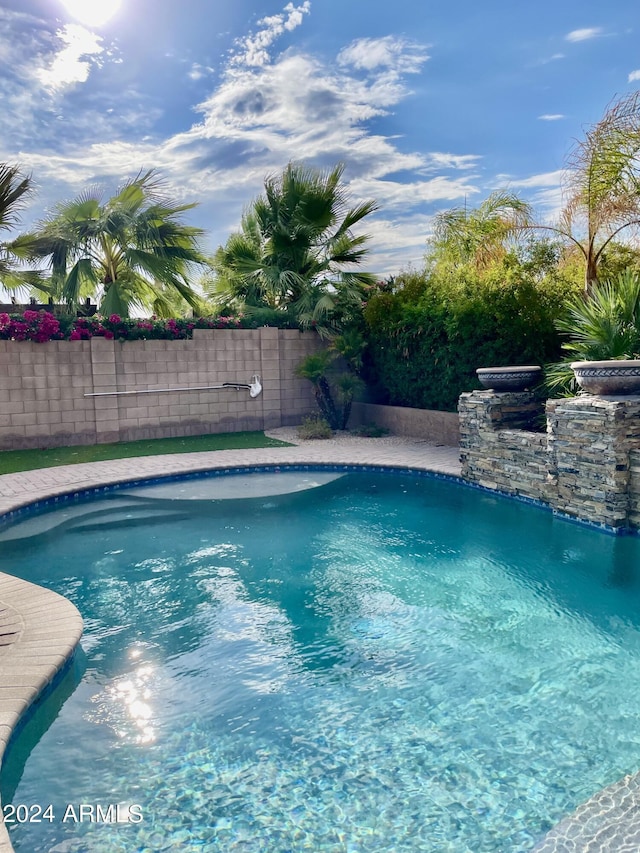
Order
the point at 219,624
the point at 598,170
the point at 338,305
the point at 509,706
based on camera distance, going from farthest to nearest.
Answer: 1. the point at 338,305
2. the point at 598,170
3. the point at 219,624
4. the point at 509,706

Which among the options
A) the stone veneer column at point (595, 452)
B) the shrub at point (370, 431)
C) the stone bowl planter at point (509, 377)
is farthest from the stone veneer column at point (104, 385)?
the stone veneer column at point (595, 452)

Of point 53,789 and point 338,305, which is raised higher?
point 338,305

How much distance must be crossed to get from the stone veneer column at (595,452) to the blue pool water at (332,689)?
32 centimetres

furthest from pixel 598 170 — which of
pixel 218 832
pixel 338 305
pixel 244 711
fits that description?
pixel 218 832

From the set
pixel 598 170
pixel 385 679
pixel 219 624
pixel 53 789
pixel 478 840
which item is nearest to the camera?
pixel 478 840

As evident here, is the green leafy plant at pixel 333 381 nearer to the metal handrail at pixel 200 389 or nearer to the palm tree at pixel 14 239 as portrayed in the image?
the metal handrail at pixel 200 389

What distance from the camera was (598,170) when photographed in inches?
365

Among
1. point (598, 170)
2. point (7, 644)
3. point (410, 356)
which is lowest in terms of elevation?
point (7, 644)

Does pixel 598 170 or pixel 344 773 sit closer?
pixel 344 773

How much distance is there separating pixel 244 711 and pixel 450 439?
8.02 m

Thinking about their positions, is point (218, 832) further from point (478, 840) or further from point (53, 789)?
point (478, 840)

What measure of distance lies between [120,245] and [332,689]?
36.7 ft

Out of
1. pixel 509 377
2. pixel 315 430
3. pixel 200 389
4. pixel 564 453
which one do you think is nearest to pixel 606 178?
pixel 509 377

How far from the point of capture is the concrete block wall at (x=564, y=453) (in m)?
6.14
